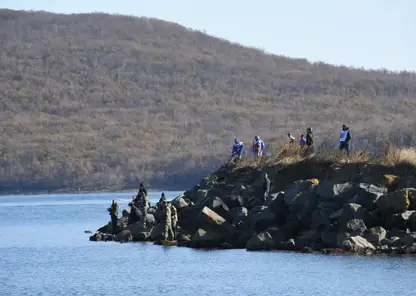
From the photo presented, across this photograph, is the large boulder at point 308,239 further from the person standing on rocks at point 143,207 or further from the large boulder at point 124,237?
the person standing on rocks at point 143,207

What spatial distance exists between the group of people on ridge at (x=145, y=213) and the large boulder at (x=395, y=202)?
8741mm

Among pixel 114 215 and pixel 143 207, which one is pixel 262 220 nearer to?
pixel 143 207

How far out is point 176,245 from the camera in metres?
46.4

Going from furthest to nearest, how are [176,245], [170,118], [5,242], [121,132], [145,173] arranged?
[170,118], [121,132], [145,173], [5,242], [176,245]

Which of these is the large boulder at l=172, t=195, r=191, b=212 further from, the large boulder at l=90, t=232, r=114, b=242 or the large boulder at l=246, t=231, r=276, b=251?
the large boulder at l=246, t=231, r=276, b=251

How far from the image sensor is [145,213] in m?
51.0

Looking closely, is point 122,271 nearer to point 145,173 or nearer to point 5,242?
point 5,242

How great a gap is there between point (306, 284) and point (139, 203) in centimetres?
1768

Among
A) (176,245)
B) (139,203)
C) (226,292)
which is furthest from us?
(139,203)

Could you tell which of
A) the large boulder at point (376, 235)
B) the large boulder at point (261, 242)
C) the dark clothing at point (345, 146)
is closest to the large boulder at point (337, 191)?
the large boulder at point (261, 242)

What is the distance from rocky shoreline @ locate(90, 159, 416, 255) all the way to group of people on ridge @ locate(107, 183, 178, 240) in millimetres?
294

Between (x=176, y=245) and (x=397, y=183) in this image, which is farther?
(x=176, y=245)

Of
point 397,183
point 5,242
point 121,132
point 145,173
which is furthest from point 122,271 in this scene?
point 121,132

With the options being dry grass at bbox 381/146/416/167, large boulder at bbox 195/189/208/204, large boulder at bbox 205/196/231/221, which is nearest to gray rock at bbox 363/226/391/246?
dry grass at bbox 381/146/416/167
